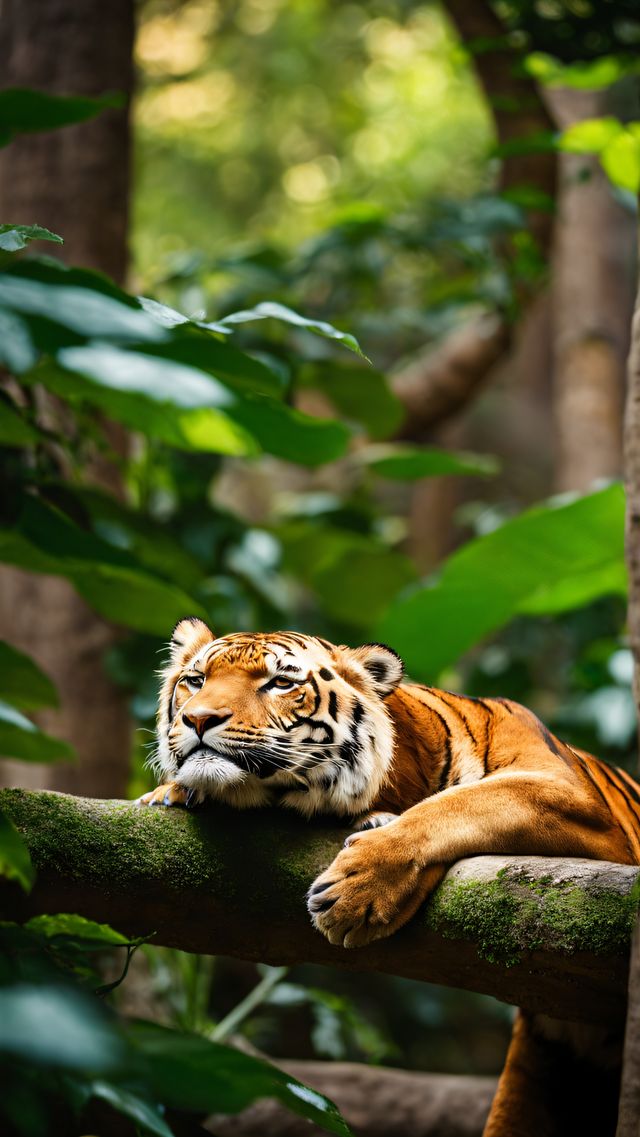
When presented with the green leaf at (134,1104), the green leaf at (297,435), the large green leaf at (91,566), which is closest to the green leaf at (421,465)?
the green leaf at (297,435)

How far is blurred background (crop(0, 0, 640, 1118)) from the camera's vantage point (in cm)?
204

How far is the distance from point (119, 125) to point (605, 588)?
2.47 metres

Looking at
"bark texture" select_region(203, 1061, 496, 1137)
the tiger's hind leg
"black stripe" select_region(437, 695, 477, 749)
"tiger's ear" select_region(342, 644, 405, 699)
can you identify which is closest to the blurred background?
"bark texture" select_region(203, 1061, 496, 1137)

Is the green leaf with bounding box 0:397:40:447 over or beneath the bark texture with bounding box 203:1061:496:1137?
over

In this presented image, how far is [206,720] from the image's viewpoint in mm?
1547

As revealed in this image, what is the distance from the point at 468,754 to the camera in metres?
1.86

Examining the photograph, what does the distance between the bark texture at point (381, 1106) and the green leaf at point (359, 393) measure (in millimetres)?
2484

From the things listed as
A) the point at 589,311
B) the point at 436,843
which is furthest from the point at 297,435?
the point at 589,311

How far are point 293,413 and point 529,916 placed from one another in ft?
3.79

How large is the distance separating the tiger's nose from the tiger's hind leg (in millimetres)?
931

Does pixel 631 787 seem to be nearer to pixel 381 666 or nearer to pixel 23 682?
pixel 381 666

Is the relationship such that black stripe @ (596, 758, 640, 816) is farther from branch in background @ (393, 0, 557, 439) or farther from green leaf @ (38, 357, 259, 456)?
branch in background @ (393, 0, 557, 439)

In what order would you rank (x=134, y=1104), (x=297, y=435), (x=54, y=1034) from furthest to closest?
1. (x=297, y=435)
2. (x=134, y=1104)
3. (x=54, y=1034)

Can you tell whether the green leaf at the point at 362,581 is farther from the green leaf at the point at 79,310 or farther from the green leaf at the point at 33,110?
Answer: the green leaf at the point at 79,310
